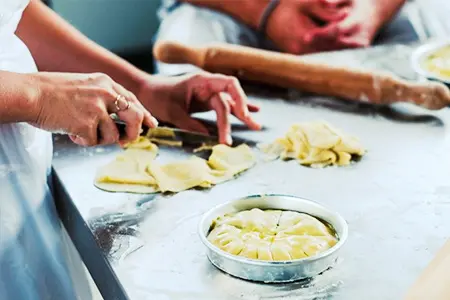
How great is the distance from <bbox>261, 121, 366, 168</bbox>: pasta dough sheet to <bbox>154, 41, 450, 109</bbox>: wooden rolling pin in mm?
205

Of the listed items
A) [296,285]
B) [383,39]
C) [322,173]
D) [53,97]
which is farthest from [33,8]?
[383,39]

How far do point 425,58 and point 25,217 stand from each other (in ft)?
3.32

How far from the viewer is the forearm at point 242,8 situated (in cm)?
211

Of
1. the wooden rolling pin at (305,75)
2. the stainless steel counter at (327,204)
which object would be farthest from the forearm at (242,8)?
the stainless steel counter at (327,204)

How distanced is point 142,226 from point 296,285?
0.27 m

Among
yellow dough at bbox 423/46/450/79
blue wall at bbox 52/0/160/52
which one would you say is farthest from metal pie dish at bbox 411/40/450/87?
blue wall at bbox 52/0/160/52

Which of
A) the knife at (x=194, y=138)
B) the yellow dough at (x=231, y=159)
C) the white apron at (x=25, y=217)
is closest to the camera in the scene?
the white apron at (x=25, y=217)

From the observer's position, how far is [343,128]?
4.42 feet

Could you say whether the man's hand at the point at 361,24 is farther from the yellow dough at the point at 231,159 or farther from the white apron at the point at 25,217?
the white apron at the point at 25,217

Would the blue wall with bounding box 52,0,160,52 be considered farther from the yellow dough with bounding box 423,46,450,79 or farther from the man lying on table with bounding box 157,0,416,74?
the yellow dough with bounding box 423,46,450,79

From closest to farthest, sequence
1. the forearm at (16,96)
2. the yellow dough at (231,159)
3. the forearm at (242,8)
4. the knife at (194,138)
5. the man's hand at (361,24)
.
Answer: the forearm at (16,96) < the yellow dough at (231,159) < the knife at (194,138) < the man's hand at (361,24) < the forearm at (242,8)

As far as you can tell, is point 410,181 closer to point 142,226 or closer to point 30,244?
point 142,226

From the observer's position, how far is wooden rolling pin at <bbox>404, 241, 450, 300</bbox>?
29.3 inches

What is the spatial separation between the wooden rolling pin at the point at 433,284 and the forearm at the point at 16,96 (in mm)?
583
